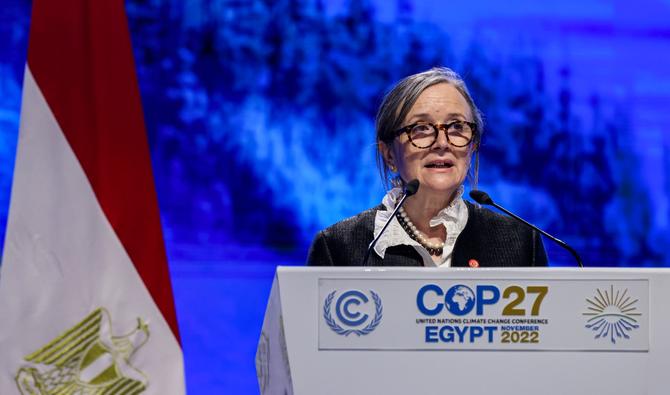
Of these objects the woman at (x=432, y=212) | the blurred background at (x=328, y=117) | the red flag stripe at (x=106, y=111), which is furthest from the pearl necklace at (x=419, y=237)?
the blurred background at (x=328, y=117)

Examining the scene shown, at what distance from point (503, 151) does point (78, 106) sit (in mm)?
1513

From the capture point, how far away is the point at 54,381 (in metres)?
2.11

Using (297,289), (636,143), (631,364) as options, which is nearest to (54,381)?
(297,289)

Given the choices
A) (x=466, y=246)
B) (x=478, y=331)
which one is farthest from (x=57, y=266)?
(x=478, y=331)

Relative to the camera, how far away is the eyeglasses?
1.91 m

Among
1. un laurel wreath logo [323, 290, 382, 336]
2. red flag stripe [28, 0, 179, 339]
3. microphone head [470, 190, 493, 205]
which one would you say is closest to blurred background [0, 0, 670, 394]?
red flag stripe [28, 0, 179, 339]

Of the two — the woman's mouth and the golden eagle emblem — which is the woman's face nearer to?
the woman's mouth

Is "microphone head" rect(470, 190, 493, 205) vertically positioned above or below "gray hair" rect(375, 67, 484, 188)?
below

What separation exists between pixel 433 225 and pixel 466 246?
3.5 inches

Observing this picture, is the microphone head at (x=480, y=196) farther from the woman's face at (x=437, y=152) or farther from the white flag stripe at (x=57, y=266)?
the white flag stripe at (x=57, y=266)

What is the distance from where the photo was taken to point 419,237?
1946mm

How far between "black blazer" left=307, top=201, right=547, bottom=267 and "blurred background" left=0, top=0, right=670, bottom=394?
100 cm

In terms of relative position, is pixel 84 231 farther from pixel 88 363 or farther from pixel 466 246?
pixel 466 246

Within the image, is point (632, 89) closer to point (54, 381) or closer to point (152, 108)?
point (152, 108)
